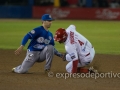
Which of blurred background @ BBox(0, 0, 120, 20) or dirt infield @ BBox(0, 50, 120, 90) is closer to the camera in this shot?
dirt infield @ BBox(0, 50, 120, 90)

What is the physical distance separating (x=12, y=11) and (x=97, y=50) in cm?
1735

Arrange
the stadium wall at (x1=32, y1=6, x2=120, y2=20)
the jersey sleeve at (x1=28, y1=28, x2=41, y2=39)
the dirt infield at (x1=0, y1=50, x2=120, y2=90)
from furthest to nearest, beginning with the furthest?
the stadium wall at (x1=32, y1=6, x2=120, y2=20), the jersey sleeve at (x1=28, y1=28, x2=41, y2=39), the dirt infield at (x1=0, y1=50, x2=120, y2=90)

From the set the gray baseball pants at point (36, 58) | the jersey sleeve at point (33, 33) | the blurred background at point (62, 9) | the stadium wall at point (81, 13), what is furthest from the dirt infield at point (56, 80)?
the blurred background at point (62, 9)

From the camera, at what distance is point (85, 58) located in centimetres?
910

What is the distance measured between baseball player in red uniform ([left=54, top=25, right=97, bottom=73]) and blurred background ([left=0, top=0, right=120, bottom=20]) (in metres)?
19.4

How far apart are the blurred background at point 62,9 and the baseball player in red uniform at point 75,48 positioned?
1937cm

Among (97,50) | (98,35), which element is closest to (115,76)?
(97,50)

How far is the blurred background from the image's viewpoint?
28906mm

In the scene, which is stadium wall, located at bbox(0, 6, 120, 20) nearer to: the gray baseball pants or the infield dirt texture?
the infield dirt texture

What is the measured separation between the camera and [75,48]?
28.6ft

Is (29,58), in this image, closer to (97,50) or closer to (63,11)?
(97,50)

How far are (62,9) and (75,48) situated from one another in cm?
2147

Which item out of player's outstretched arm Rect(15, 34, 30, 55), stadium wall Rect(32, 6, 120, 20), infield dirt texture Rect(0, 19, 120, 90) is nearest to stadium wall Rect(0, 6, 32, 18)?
stadium wall Rect(32, 6, 120, 20)

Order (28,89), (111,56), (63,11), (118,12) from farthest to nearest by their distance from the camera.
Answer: (63,11), (118,12), (111,56), (28,89)
